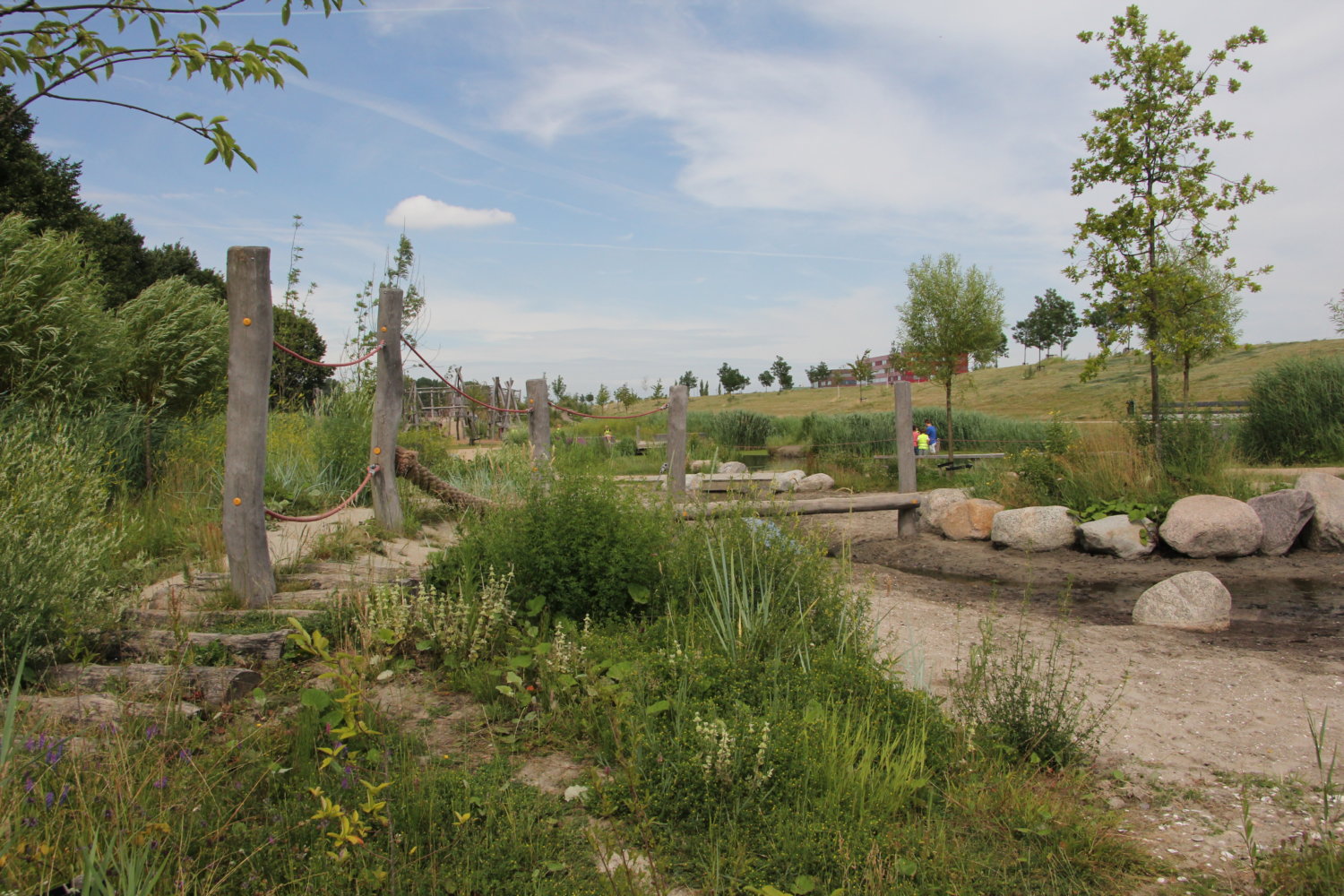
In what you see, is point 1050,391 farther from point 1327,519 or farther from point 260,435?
point 260,435

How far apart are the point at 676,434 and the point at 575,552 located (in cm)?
493

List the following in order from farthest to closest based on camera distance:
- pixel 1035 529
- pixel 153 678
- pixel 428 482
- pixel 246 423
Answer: pixel 1035 529 → pixel 428 482 → pixel 246 423 → pixel 153 678

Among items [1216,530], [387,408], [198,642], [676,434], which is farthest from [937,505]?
[198,642]

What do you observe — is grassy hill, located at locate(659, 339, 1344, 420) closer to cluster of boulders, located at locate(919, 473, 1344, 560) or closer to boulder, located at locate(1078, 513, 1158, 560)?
cluster of boulders, located at locate(919, 473, 1344, 560)

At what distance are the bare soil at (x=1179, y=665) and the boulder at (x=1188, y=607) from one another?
15cm

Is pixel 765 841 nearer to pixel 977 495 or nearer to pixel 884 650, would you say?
pixel 884 650

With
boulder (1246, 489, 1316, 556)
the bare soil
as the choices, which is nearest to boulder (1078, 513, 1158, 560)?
the bare soil

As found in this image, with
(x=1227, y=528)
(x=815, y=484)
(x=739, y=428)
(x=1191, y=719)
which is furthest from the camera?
(x=739, y=428)

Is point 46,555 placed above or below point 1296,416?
below

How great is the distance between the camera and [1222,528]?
8242mm

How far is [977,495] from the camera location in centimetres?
1152

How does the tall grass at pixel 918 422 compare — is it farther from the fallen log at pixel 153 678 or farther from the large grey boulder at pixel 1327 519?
the fallen log at pixel 153 678

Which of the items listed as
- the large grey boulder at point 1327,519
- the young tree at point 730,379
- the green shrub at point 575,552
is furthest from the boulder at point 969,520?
the young tree at point 730,379

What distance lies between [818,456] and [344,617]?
16532mm
